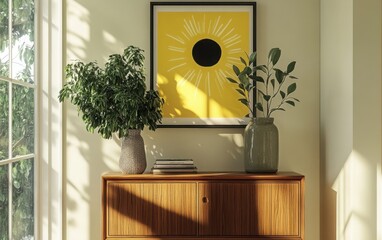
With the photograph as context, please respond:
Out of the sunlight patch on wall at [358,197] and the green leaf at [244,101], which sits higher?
the green leaf at [244,101]

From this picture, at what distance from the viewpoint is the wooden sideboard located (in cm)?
311

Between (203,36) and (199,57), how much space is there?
0.14 m

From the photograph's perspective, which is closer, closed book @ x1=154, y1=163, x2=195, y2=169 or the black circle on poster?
closed book @ x1=154, y1=163, x2=195, y2=169

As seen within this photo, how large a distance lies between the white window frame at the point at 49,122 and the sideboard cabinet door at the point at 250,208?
3.21ft

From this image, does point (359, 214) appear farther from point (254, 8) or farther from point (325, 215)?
point (254, 8)

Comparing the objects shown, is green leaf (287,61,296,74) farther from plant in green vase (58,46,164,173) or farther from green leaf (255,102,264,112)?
plant in green vase (58,46,164,173)

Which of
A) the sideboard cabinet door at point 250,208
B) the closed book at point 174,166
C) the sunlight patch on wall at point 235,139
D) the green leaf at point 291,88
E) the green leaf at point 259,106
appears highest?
the green leaf at point 291,88

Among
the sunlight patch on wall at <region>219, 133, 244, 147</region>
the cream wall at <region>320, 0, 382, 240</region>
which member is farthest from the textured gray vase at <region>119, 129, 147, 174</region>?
the cream wall at <region>320, 0, 382, 240</region>

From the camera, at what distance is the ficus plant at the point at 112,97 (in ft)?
10.2

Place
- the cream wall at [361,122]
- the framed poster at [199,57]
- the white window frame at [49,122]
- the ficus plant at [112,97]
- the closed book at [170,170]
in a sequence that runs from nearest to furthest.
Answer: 1. the cream wall at [361,122]
2. the ficus plant at [112,97]
3. the closed book at [170,170]
4. the white window frame at [49,122]
5. the framed poster at [199,57]

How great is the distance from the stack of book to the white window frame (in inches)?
26.8

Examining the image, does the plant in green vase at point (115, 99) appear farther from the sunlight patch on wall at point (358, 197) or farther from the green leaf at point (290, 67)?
the sunlight patch on wall at point (358, 197)

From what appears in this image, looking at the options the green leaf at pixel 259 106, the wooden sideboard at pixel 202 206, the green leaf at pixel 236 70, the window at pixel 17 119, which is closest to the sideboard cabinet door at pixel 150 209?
the wooden sideboard at pixel 202 206

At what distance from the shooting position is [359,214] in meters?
2.98
